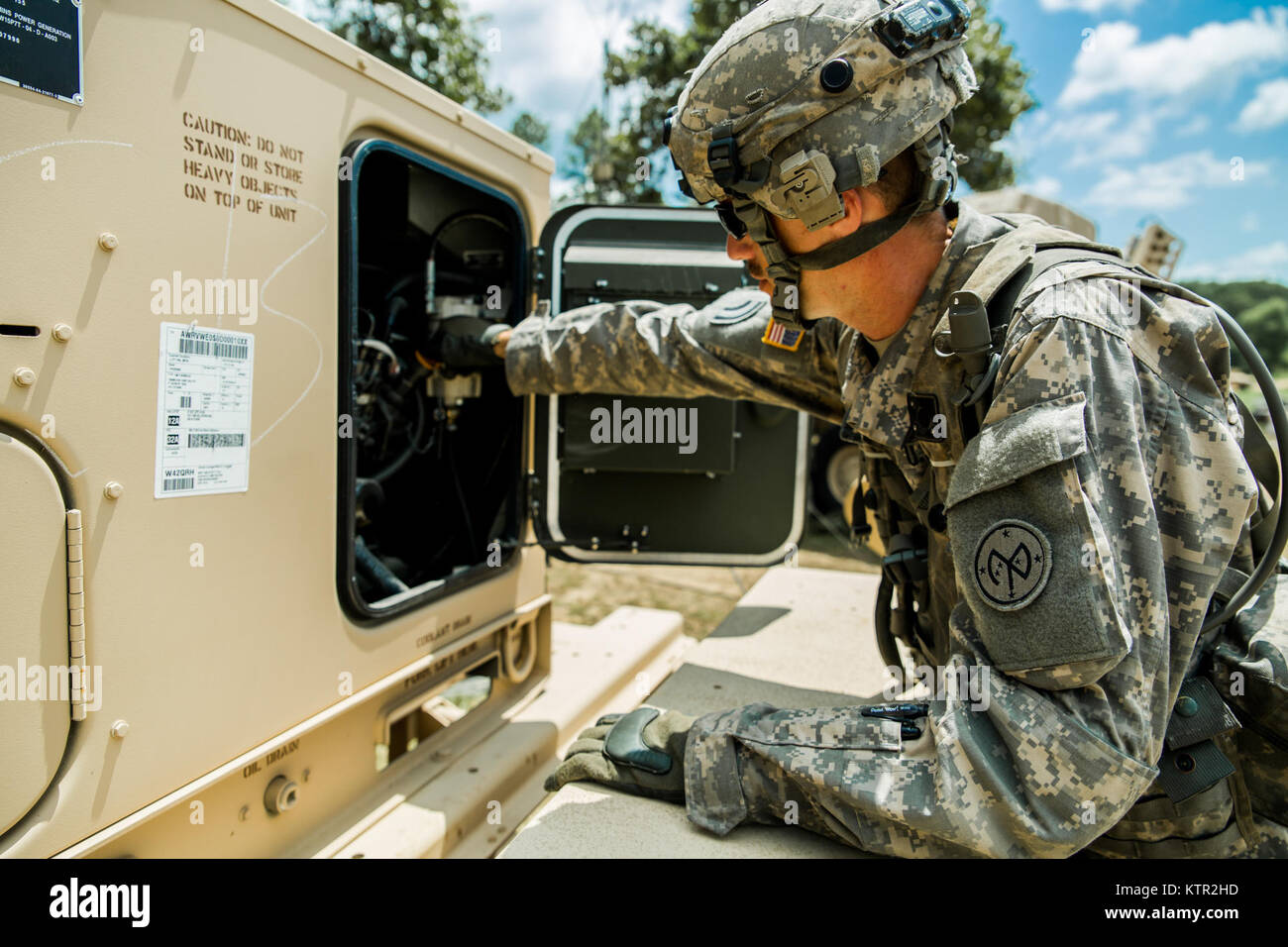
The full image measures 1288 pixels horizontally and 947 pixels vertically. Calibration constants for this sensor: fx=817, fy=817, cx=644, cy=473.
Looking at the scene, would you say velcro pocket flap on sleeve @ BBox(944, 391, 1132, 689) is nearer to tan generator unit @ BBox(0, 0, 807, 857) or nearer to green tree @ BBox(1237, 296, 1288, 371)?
Result: tan generator unit @ BBox(0, 0, 807, 857)

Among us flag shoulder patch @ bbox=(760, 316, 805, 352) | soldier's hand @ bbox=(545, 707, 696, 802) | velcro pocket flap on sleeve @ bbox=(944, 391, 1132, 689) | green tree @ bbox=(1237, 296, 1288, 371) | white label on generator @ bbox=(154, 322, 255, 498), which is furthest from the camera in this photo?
green tree @ bbox=(1237, 296, 1288, 371)

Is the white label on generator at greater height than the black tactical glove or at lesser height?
lesser

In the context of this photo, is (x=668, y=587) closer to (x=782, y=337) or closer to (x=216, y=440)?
(x=782, y=337)

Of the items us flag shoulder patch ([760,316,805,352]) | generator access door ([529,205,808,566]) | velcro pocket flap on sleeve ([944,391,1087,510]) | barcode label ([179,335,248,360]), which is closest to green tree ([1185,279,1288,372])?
generator access door ([529,205,808,566])

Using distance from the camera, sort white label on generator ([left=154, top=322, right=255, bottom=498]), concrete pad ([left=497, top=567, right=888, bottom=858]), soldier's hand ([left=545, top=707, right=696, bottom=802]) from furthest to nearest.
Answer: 1. soldier's hand ([left=545, top=707, right=696, bottom=802])
2. concrete pad ([left=497, top=567, right=888, bottom=858])
3. white label on generator ([left=154, top=322, right=255, bottom=498])

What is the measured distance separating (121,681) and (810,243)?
4.57 ft

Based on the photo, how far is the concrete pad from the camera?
4.70ft

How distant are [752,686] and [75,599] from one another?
1636 millimetres

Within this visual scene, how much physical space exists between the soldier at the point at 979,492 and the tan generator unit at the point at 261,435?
2.08ft

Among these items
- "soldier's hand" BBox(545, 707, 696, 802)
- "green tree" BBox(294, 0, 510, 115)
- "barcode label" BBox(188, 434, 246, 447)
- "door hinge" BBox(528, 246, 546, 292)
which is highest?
"green tree" BBox(294, 0, 510, 115)

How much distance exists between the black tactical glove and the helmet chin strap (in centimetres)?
92

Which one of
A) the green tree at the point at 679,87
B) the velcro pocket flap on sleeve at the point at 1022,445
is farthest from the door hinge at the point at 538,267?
the green tree at the point at 679,87
